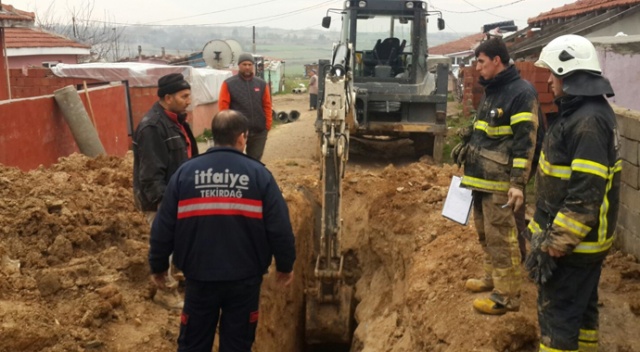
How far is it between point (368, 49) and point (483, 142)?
28.3 feet

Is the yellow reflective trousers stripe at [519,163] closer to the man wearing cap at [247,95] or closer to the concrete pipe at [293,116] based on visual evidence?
the man wearing cap at [247,95]

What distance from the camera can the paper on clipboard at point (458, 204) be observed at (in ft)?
17.1

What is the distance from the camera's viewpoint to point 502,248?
490 cm

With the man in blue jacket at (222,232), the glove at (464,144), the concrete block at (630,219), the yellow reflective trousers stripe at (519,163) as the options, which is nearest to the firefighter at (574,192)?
the yellow reflective trousers stripe at (519,163)

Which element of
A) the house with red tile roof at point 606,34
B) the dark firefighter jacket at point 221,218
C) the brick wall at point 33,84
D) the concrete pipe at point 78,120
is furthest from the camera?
the brick wall at point 33,84

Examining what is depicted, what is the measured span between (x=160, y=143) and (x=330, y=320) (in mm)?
3185

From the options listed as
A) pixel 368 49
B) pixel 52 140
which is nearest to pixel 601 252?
pixel 52 140

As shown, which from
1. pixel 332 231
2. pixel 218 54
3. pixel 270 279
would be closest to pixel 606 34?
pixel 332 231

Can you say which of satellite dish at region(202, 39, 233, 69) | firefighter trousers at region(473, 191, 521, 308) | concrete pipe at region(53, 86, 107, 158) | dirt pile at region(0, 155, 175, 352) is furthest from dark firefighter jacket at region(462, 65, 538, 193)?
satellite dish at region(202, 39, 233, 69)

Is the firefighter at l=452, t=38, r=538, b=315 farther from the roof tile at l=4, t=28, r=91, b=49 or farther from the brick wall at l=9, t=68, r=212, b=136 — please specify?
the roof tile at l=4, t=28, r=91, b=49

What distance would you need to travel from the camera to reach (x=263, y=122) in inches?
345

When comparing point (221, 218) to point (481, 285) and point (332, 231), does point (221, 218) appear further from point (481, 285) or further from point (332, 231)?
point (332, 231)

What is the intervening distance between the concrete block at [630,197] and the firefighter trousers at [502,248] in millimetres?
1504

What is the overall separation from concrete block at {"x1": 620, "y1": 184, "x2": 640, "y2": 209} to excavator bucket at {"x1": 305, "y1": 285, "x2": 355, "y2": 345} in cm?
290
